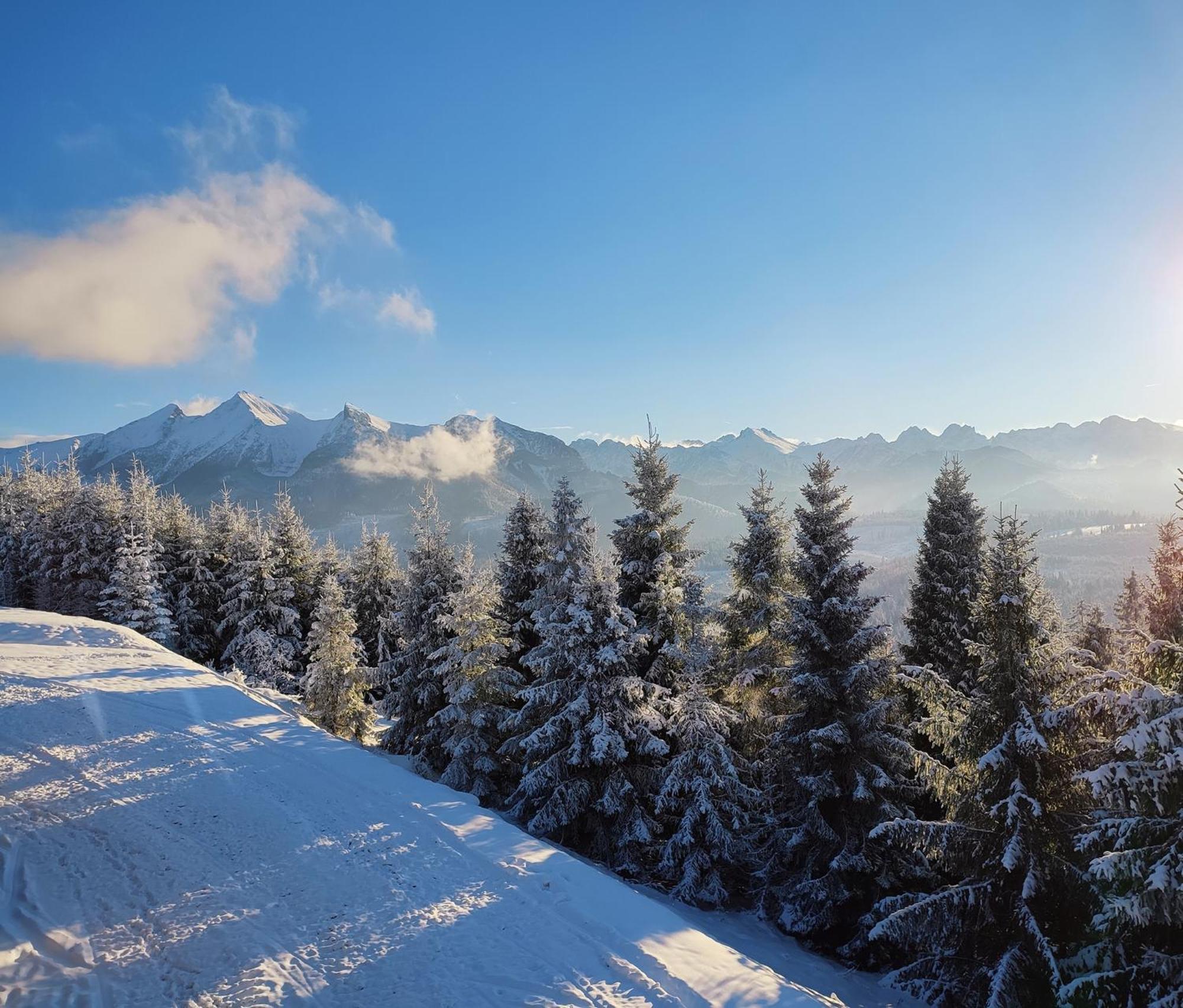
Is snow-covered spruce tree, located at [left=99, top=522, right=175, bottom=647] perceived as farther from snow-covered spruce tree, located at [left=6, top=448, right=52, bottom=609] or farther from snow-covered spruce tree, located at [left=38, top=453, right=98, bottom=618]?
snow-covered spruce tree, located at [left=6, top=448, right=52, bottom=609]

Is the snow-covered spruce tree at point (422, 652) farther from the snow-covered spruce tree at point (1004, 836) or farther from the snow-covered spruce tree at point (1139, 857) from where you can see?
the snow-covered spruce tree at point (1139, 857)

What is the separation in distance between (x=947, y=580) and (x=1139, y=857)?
13.8m

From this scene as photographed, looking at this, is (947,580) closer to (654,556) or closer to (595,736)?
(654,556)

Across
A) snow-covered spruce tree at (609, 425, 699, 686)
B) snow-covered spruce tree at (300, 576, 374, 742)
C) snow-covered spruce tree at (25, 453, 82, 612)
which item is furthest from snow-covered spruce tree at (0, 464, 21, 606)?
snow-covered spruce tree at (609, 425, 699, 686)

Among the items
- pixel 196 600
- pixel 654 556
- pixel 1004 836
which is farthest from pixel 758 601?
pixel 196 600

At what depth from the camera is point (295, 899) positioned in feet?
30.5

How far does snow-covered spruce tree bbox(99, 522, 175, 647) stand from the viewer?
33.2m

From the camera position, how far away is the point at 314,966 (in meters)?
7.77

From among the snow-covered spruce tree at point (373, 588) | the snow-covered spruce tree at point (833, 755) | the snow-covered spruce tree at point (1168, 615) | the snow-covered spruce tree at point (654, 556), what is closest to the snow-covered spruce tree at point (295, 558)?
the snow-covered spruce tree at point (373, 588)

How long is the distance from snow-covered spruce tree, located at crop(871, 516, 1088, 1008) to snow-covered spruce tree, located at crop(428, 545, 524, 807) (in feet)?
41.4

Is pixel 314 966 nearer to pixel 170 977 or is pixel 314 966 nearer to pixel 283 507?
pixel 170 977

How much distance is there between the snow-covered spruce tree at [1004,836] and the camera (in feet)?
31.0

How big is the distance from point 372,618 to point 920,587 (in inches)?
1272

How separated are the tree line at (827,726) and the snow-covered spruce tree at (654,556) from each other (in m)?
0.09
